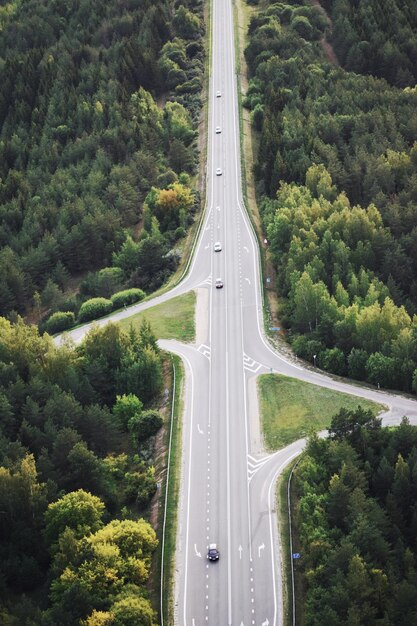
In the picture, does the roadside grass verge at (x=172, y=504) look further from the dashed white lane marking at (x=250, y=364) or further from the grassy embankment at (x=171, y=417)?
the dashed white lane marking at (x=250, y=364)

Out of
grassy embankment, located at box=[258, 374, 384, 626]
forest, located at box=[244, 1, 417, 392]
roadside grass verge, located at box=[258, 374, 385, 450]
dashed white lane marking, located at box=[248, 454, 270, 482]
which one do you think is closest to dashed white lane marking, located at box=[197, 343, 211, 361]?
grassy embankment, located at box=[258, 374, 384, 626]

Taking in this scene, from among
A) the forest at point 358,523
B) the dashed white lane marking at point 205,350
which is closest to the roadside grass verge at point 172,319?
the dashed white lane marking at point 205,350

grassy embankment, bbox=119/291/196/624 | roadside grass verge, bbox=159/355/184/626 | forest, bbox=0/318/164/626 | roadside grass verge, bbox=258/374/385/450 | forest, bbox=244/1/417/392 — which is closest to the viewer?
forest, bbox=0/318/164/626

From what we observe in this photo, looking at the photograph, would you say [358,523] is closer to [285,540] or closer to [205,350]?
[285,540]

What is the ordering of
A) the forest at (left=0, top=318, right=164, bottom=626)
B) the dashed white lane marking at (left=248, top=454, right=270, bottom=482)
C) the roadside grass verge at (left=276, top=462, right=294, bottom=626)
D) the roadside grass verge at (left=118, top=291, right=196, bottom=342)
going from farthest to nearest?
the roadside grass verge at (left=118, top=291, right=196, bottom=342)
the dashed white lane marking at (left=248, top=454, right=270, bottom=482)
the forest at (left=0, top=318, right=164, bottom=626)
the roadside grass verge at (left=276, top=462, right=294, bottom=626)

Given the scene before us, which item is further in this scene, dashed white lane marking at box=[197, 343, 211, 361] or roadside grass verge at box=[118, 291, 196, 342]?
roadside grass verge at box=[118, 291, 196, 342]

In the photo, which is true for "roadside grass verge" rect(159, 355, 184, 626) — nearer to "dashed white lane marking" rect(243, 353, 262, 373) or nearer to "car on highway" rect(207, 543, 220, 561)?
"car on highway" rect(207, 543, 220, 561)

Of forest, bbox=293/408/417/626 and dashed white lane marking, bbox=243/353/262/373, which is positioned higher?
dashed white lane marking, bbox=243/353/262/373

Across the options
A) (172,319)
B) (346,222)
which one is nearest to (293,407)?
(172,319)
